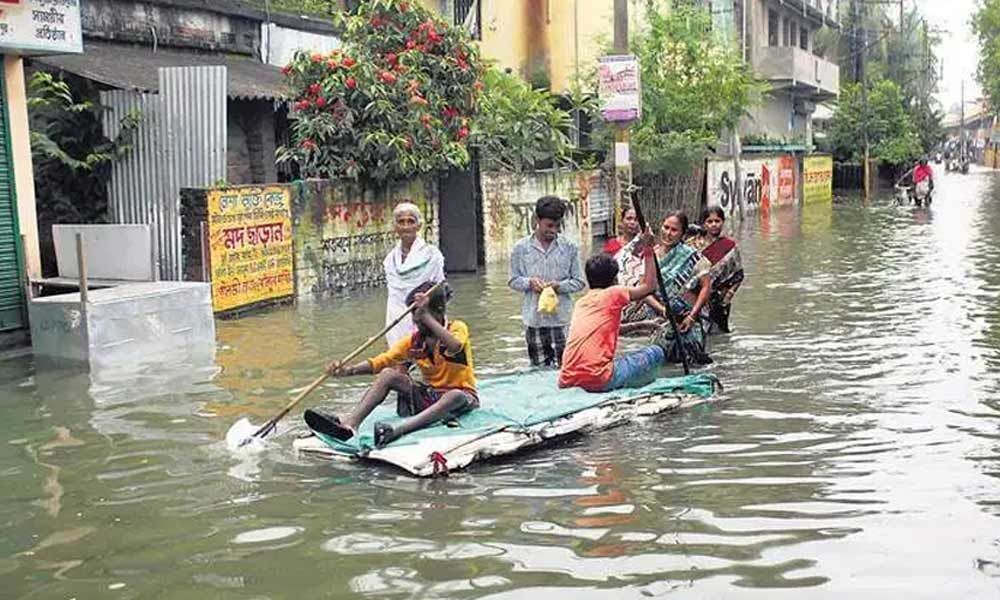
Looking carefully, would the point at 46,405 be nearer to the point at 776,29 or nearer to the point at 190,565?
the point at 190,565

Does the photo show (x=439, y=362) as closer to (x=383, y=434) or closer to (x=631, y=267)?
(x=383, y=434)

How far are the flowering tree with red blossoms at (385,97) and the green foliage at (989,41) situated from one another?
167ft

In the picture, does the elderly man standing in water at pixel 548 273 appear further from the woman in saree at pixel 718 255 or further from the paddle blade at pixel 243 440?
the paddle blade at pixel 243 440

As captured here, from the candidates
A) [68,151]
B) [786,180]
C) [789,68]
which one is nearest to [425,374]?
[68,151]

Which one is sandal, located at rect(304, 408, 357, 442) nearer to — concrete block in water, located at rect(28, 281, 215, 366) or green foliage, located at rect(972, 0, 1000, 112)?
concrete block in water, located at rect(28, 281, 215, 366)

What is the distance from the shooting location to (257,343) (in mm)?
11477

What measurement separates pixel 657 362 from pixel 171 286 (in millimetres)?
5354

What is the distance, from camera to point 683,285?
9.98m

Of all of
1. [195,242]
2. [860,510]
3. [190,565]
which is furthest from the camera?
[195,242]

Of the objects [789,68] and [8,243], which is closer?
[8,243]

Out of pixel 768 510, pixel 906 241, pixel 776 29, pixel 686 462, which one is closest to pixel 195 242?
pixel 686 462

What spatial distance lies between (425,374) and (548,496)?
1416mm

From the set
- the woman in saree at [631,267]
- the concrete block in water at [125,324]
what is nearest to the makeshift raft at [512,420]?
the woman in saree at [631,267]

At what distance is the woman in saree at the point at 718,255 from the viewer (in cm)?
1069
